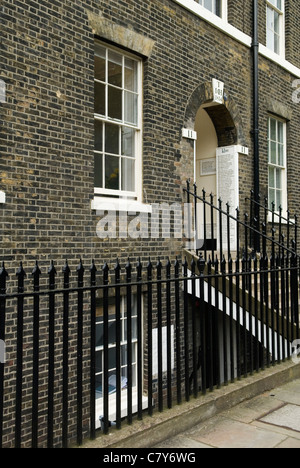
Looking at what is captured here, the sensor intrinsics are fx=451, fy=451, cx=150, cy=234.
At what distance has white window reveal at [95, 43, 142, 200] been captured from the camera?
6.26 m

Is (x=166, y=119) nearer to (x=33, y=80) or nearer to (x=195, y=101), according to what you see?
(x=195, y=101)

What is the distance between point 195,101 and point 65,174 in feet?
10.4

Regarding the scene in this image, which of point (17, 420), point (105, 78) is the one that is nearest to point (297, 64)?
point (105, 78)

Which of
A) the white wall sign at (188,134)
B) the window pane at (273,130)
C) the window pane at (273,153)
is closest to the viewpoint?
the white wall sign at (188,134)

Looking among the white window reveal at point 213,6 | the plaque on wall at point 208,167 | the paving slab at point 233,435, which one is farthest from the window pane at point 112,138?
the paving slab at point 233,435

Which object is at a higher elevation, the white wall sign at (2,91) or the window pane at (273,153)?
the window pane at (273,153)

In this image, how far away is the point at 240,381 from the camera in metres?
4.95

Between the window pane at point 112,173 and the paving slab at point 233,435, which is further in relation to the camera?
the window pane at point 112,173

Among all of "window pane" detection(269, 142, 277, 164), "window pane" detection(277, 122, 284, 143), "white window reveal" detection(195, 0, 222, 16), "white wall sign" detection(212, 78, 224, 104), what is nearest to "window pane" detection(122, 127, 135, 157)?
"white wall sign" detection(212, 78, 224, 104)

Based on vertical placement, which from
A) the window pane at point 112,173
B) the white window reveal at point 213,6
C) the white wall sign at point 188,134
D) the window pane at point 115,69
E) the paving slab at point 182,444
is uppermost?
the white window reveal at point 213,6

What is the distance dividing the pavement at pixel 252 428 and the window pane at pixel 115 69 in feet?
15.1

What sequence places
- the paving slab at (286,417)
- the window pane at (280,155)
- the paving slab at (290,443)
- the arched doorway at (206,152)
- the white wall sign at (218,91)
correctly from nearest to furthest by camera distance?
the paving slab at (290,443) < the paving slab at (286,417) < the white wall sign at (218,91) < the arched doorway at (206,152) < the window pane at (280,155)

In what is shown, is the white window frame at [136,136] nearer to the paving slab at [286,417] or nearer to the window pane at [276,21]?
the paving slab at [286,417]

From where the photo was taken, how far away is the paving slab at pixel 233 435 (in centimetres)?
371
